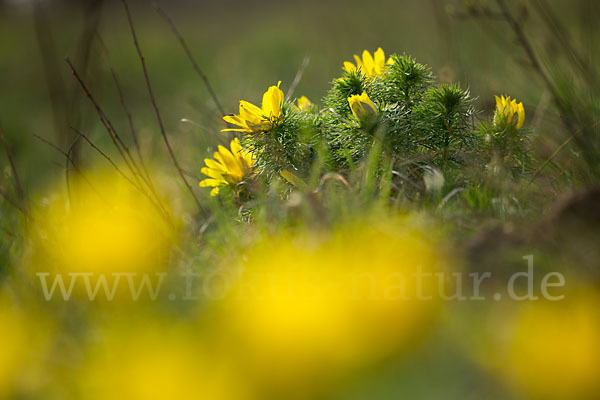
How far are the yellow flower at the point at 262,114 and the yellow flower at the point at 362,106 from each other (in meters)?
0.20

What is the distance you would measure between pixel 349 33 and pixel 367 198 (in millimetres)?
4380

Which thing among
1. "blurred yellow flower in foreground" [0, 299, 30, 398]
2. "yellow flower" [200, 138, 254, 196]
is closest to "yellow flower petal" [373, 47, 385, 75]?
"yellow flower" [200, 138, 254, 196]

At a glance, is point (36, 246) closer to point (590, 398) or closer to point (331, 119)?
point (331, 119)

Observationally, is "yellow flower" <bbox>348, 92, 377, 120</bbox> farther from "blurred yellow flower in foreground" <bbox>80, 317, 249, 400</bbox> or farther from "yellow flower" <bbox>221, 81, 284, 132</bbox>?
"blurred yellow flower in foreground" <bbox>80, 317, 249, 400</bbox>

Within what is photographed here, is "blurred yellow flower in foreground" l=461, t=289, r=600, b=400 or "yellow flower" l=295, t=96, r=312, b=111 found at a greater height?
"yellow flower" l=295, t=96, r=312, b=111

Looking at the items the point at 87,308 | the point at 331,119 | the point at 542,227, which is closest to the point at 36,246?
the point at 87,308

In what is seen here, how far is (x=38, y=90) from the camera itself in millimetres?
5945

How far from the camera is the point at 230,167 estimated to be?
1.57 m

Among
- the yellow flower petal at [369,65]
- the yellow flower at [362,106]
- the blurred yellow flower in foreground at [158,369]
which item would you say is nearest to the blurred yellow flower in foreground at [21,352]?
the blurred yellow flower in foreground at [158,369]

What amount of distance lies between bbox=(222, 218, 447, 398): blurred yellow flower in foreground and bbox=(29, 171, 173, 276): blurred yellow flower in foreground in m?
0.33

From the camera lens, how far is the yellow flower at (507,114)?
4.66 ft

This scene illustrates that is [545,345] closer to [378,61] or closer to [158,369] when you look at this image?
[158,369]

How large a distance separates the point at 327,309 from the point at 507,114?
912 mm

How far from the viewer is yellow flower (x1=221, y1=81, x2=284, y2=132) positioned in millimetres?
1408
